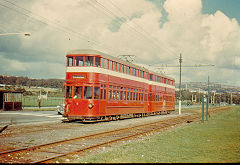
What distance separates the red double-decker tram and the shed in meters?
13.5

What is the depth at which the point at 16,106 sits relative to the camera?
3225 cm

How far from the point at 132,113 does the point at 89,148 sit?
1542 centimetres

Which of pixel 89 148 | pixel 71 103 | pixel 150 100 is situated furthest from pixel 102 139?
pixel 150 100

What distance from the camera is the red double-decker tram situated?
1866 cm

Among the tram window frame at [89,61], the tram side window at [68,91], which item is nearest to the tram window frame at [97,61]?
the tram window frame at [89,61]

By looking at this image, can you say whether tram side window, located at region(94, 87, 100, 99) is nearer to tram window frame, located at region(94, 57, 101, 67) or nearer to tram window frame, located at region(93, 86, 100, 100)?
tram window frame, located at region(93, 86, 100, 100)

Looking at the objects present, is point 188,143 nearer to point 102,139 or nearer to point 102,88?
point 102,139

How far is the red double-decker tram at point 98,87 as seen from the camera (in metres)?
18.7

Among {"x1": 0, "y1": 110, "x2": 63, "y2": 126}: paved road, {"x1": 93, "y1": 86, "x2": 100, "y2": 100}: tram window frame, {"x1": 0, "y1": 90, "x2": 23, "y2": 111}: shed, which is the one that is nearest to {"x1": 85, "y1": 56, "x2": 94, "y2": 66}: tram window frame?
{"x1": 93, "y1": 86, "x2": 100, "y2": 100}: tram window frame

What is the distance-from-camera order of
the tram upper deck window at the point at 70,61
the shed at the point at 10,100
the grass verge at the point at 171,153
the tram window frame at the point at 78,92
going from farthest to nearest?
the shed at the point at 10,100 < the tram upper deck window at the point at 70,61 < the tram window frame at the point at 78,92 < the grass verge at the point at 171,153

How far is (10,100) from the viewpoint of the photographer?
31.5m

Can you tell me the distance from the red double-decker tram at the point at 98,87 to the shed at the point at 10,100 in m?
13.5

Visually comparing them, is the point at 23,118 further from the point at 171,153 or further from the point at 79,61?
the point at 171,153

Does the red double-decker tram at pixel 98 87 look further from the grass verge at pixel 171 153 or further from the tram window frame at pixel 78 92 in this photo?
the grass verge at pixel 171 153
